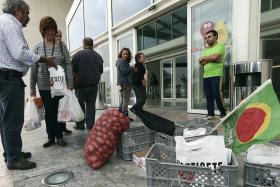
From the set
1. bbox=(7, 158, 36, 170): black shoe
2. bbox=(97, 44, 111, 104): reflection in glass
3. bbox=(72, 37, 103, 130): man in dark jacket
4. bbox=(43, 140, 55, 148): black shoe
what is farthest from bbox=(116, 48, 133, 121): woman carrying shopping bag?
bbox=(97, 44, 111, 104): reflection in glass

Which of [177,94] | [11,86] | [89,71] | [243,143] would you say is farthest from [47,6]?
[243,143]

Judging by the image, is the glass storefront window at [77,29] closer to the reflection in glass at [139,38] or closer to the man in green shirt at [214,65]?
the reflection in glass at [139,38]

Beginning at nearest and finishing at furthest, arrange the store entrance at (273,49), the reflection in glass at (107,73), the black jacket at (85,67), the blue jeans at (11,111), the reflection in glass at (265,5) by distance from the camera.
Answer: the blue jeans at (11,111)
the black jacket at (85,67)
the reflection in glass at (265,5)
the store entrance at (273,49)
the reflection in glass at (107,73)

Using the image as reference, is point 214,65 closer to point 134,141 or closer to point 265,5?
point 265,5

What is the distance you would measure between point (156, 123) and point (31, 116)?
1.48 metres

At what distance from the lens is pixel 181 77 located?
356 inches

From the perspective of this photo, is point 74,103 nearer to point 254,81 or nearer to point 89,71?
point 89,71

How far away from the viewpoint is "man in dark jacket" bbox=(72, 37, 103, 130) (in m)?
3.40

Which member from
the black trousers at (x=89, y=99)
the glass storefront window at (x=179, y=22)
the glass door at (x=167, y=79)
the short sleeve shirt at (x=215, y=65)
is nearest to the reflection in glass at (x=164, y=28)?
the glass storefront window at (x=179, y=22)

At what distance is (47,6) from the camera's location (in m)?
17.4

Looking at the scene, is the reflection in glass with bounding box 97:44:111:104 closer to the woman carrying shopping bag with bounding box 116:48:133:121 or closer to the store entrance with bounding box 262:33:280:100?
the woman carrying shopping bag with bounding box 116:48:133:121

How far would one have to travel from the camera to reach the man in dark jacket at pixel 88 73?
340 cm

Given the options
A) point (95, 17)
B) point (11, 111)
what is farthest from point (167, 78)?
point (11, 111)

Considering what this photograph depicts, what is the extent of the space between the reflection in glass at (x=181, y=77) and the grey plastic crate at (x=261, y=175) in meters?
7.38
